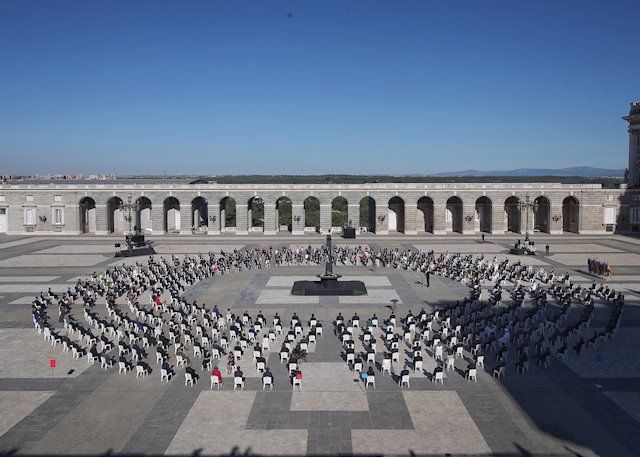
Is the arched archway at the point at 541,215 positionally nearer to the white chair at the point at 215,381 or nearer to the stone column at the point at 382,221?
the stone column at the point at 382,221

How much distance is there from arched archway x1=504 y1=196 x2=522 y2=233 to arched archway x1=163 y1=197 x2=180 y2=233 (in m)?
41.2

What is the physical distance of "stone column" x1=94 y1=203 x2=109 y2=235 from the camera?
221ft

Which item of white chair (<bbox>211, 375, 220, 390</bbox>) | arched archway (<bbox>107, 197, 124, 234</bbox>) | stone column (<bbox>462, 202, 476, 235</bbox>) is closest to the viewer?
white chair (<bbox>211, 375, 220, 390</bbox>)

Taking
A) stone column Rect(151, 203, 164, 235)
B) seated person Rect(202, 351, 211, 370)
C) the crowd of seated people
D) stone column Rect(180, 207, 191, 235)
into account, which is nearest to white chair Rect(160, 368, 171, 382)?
the crowd of seated people

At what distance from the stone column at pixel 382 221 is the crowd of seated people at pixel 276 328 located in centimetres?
2897

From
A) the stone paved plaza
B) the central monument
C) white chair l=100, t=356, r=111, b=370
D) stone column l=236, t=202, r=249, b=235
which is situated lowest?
the stone paved plaza

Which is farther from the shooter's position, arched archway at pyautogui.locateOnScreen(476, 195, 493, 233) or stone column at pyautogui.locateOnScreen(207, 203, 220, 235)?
arched archway at pyautogui.locateOnScreen(476, 195, 493, 233)

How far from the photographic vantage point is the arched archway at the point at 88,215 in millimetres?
69375

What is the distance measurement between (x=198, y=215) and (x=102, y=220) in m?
11.6

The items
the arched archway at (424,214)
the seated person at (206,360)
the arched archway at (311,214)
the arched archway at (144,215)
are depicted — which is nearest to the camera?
the seated person at (206,360)

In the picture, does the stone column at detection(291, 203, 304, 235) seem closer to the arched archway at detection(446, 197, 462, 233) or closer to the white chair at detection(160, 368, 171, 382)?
the arched archway at detection(446, 197, 462, 233)

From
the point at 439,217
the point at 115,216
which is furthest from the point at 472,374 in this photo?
the point at 115,216

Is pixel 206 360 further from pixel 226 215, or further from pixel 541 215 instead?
pixel 226 215

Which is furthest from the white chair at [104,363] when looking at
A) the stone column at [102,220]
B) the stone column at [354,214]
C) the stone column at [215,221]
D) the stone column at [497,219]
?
the stone column at [497,219]
